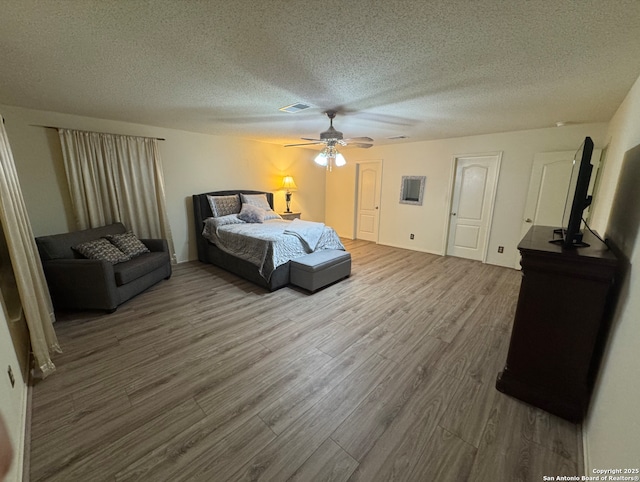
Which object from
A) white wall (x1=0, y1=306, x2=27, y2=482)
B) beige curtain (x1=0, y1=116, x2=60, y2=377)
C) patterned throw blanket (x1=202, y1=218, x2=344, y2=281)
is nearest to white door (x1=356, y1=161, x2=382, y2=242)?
patterned throw blanket (x1=202, y1=218, x2=344, y2=281)

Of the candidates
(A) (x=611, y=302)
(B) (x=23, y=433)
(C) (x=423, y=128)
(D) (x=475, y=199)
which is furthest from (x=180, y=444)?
(D) (x=475, y=199)

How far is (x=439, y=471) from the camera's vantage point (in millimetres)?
1284

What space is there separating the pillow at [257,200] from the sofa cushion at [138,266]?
1782 mm

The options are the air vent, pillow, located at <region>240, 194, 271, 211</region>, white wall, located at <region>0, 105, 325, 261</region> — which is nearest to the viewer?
the air vent

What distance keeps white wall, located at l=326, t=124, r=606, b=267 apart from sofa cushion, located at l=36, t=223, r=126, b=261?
16.0 ft

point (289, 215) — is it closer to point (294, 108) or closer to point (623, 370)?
point (294, 108)

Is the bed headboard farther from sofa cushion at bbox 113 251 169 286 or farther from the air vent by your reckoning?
the air vent

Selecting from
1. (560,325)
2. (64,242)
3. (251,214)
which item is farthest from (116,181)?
(560,325)

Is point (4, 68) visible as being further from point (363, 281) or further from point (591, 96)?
point (591, 96)

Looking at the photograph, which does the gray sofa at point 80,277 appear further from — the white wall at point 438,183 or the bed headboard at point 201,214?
the white wall at point 438,183

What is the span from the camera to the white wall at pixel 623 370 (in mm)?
969

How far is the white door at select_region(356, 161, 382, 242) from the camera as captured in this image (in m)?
5.99

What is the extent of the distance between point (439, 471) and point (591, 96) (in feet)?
11.1

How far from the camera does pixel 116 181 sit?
367 cm
